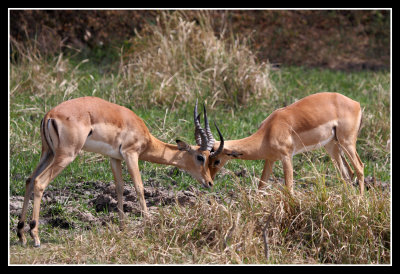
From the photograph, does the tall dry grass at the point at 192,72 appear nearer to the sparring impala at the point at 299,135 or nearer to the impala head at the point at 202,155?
the sparring impala at the point at 299,135

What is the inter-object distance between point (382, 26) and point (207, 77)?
7144 mm

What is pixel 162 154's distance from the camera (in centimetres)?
699

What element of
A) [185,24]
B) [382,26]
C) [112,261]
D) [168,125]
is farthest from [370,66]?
[112,261]

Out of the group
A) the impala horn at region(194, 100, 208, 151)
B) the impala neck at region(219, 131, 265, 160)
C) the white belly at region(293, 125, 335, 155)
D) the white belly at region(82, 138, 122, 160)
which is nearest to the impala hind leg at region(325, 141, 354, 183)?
the white belly at region(293, 125, 335, 155)

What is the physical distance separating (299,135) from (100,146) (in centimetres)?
239

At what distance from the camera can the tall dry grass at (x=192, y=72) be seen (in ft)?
33.9

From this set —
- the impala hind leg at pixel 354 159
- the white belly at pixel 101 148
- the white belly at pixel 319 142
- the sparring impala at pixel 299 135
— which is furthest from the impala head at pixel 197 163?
the impala hind leg at pixel 354 159

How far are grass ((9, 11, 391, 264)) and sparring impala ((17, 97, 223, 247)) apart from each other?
1.49 feet

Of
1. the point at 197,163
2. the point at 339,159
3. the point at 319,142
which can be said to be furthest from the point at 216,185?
the point at 339,159

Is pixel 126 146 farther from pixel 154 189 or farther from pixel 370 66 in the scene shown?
pixel 370 66

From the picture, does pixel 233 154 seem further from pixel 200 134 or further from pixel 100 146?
pixel 100 146

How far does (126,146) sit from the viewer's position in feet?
21.7

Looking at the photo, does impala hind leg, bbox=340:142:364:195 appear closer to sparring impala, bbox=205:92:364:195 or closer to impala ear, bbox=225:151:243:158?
sparring impala, bbox=205:92:364:195

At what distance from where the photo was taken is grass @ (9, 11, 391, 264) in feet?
18.5
